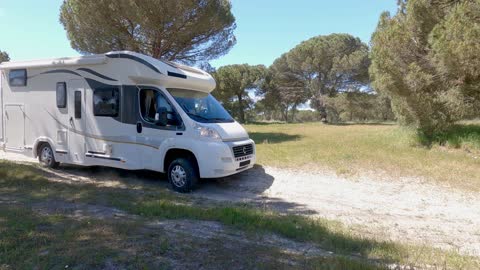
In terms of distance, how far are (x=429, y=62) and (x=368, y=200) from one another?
5.92 meters

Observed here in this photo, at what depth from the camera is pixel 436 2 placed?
1020cm

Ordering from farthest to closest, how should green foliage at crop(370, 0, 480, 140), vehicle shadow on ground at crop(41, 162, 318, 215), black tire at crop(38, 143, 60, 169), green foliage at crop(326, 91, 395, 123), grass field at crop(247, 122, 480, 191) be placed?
1. green foliage at crop(326, 91, 395, 123)
2. black tire at crop(38, 143, 60, 169)
3. green foliage at crop(370, 0, 480, 140)
4. grass field at crop(247, 122, 480, 191)
5. vehicle shadow on ground at crop(41, 162, 318, 215)

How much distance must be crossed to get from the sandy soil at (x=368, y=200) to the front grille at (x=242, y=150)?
31.5 inches

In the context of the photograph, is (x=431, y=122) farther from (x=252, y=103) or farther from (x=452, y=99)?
(x=252, y=103)

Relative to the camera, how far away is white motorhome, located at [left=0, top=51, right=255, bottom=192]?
6.86 meters

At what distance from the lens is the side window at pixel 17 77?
892cm

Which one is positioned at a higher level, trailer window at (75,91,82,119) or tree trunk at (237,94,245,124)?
tree trunk at (237,94,245,124)

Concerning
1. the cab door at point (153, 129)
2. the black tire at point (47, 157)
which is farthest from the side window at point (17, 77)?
the cab door at point (153, 129)

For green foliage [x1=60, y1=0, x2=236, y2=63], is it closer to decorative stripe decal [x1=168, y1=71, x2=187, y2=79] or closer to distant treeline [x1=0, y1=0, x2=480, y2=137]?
distant treeline [x1=0, y1=0, x2=480, y2=137]

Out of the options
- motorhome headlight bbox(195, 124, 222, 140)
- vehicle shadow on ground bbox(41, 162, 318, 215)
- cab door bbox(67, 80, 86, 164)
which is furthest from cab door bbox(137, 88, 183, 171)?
cab door bbox(67, 80, 86, 164)

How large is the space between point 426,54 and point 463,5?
210cm

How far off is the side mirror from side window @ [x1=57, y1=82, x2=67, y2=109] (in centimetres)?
289

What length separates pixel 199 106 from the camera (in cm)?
749

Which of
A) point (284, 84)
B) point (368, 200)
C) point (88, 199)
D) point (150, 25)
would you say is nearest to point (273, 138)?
point (150, 25)
